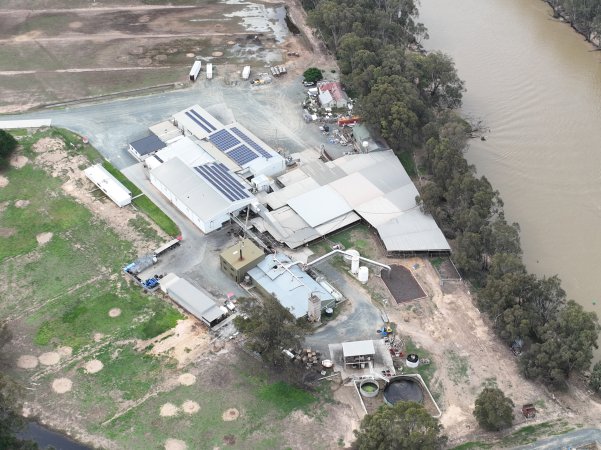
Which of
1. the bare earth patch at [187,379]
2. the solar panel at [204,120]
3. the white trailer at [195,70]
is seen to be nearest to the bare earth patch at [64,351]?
the bare earth patch at [187,379]

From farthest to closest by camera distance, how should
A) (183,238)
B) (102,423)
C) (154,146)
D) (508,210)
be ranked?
(154,146), (508,210), (183,238), (102,423)

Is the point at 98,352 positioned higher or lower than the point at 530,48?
lower

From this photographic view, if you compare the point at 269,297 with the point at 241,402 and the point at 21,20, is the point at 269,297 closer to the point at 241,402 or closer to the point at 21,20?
the point at 241,402

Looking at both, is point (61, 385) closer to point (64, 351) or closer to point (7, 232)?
point (64, 351)

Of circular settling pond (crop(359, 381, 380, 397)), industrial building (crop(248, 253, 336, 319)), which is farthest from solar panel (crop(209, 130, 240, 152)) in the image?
circular settling pond (crop(359, 381, 380, 397))

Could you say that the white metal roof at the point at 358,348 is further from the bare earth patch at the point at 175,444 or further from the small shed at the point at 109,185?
the small shed at the point at 109,185

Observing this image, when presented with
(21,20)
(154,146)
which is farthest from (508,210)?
(21,20)

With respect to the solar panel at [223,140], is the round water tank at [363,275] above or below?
above
